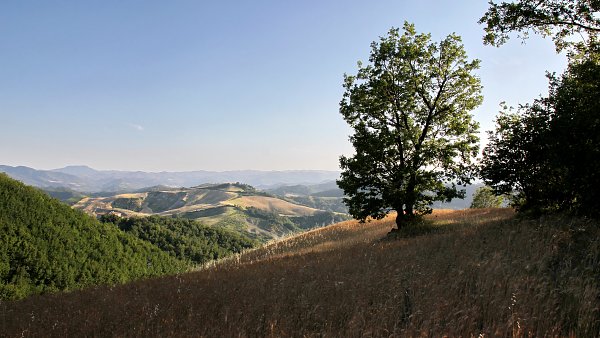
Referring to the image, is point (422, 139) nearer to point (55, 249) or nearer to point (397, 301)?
point (397, 301)

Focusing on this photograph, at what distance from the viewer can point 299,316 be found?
563cm

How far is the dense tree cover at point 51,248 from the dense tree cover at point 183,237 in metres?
33.3

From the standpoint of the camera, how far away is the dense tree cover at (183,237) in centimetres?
13412

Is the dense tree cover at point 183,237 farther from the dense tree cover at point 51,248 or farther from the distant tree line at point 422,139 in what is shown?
the distant tree line at point 422,139

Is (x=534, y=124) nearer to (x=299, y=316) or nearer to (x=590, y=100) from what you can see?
(x=590, y=100)

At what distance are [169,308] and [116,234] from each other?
103801mm

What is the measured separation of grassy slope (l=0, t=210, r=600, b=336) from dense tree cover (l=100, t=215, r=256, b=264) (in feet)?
375

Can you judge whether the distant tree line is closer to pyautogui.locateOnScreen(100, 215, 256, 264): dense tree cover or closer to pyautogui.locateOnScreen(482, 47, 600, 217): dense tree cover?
pyautogui.locateOnScreen(482, 47, 600, 217): dense tree cover

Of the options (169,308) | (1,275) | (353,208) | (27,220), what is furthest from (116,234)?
(169,308)

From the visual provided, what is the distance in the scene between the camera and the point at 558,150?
10.9 m

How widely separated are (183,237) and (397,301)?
149983mm

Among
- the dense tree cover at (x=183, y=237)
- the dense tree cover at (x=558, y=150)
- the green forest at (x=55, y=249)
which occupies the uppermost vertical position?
the dense tree cover at (x=558, y=150)

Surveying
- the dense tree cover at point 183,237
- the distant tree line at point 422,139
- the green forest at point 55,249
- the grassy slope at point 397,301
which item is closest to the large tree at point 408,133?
the distant tree line at point 422,139

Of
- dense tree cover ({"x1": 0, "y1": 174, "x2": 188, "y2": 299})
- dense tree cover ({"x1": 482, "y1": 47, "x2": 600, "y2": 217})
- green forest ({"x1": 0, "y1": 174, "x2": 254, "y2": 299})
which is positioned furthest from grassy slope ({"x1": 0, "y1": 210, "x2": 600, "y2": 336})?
dense tree cover ({"x1": 0, "y1": 174, "x2": 188, "y2": 299})
